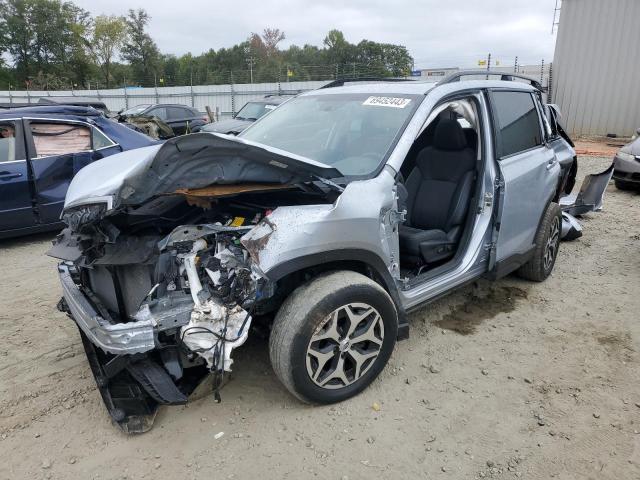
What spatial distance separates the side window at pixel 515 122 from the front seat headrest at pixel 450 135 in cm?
29

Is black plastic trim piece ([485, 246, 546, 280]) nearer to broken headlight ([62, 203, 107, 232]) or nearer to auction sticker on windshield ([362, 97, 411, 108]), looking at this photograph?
auction sticker on windshield ([362, 97, 411, 108])

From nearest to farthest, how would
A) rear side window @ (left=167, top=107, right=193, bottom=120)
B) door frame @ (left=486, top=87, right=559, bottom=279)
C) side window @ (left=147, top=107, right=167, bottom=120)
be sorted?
door frame @ (left=486, top=87, right=559, bottom=279) < side window @ (left=147, top=107, right=167, bottom=120) < rear side window @ (left=167, top=107, right=193, bottom=120)

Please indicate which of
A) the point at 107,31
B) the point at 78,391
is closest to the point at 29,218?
the point at 78,391

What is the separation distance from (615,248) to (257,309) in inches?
193

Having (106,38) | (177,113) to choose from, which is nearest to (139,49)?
(106,38)

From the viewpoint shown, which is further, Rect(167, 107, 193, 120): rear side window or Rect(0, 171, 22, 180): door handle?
Rect(167, 107, 193, 120): rear side window

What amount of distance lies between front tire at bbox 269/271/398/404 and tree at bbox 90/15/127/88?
7016cm

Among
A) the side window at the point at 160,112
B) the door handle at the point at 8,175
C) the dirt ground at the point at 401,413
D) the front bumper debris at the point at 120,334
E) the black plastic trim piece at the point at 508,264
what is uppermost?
the side window at the point at 160,112

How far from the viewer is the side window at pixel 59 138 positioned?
5852mm

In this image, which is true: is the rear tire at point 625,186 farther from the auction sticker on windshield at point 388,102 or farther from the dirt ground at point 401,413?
the auction sticker on windshield at point 388,102

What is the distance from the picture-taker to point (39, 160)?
5.75 m

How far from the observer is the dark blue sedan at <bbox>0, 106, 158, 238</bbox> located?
18.3ft

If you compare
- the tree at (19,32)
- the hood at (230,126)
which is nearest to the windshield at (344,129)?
the hood at (230,126)

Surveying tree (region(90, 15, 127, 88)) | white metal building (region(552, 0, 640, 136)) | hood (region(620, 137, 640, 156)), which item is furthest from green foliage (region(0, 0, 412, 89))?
hood (region(620, 137, 640, 156))
